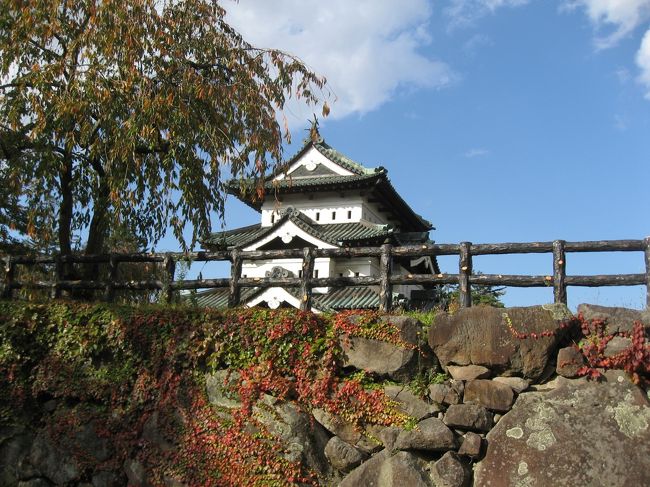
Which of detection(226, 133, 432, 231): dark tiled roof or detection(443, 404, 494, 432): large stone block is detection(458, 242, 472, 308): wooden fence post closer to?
detection(443, 404, 494, 432): large stone block

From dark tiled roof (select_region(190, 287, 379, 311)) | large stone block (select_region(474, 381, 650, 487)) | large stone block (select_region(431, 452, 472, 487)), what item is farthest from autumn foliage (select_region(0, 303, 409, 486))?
dark tiled roof (select_region(190, 287, 379, 311))

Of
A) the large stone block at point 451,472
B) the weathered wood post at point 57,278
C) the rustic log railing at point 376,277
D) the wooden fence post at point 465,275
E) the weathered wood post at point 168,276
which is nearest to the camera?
the large stone block at point 451,472

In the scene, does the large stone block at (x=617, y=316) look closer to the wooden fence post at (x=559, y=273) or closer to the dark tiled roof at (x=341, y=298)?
the wooden fence post at (x=559, y=273)

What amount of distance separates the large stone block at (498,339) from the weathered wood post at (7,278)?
24.4 feet

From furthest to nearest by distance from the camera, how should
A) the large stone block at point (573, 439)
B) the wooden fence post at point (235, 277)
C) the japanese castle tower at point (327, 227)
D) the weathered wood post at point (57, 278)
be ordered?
1. the japanese castle tower at point (327, 227)
2. the weathered wood post at point (57, 278)
3. the wooden fence post at point (235, 277)
4. the large stone block at point (573, 439)

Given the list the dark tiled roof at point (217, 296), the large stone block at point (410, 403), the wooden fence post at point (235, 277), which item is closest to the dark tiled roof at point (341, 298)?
the dark tiled roof at point (217, 296)

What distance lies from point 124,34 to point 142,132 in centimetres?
152

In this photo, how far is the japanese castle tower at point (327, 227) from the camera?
19922 millimetres

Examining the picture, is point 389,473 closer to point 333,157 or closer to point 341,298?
point 341,298

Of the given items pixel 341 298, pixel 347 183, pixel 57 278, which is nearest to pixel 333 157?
pixel 347 183

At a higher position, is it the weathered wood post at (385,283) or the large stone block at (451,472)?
the weathered wood post at (385,283)

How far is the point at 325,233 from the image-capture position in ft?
74.0

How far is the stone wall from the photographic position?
6.82 meters

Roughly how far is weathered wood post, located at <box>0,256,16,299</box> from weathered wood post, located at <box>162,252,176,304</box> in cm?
301
